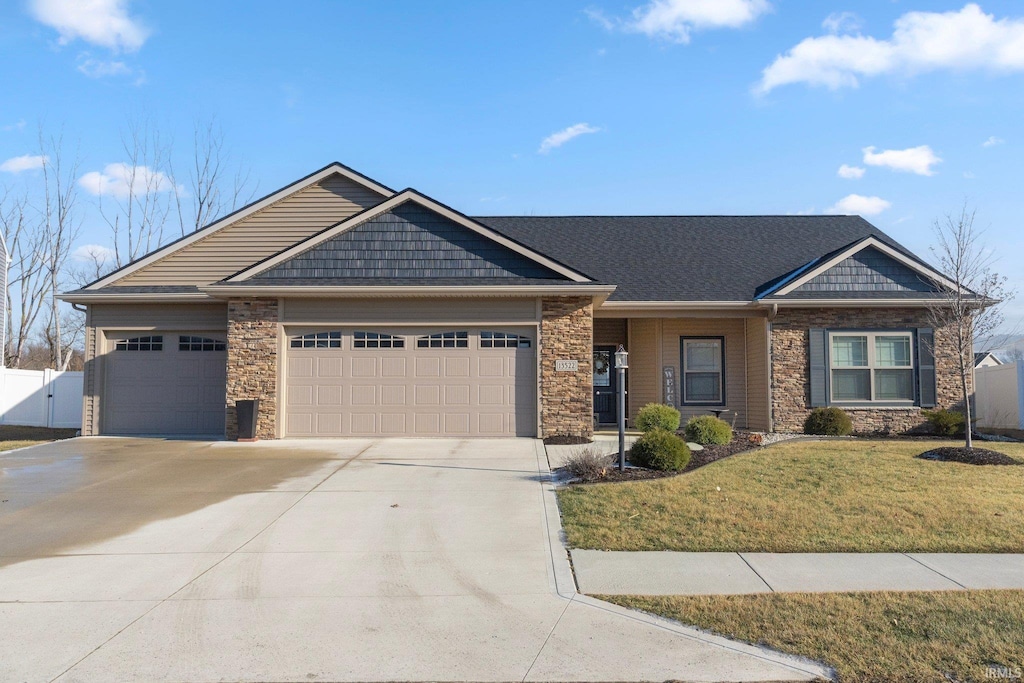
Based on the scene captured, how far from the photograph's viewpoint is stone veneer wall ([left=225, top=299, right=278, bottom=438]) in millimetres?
15367

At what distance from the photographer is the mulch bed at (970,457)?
11.2m

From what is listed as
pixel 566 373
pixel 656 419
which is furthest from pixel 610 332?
pixel 656 419

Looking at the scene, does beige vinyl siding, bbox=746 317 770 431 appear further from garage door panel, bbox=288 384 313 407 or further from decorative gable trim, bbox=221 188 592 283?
garage door panel, bbox=288 384 313 407

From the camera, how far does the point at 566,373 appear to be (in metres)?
15.3

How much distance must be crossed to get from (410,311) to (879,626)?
1166cm

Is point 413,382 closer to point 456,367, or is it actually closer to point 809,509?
point 456,367

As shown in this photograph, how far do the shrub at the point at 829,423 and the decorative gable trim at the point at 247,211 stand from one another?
35.5ft

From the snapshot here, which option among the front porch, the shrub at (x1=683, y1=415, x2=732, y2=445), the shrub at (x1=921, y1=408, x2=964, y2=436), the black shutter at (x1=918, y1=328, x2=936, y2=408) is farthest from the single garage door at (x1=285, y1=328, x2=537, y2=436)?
the black shutter at (x1=918, y1=328, x2=936, y2=408)

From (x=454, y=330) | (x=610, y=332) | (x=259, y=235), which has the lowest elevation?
(x=454, y=330)

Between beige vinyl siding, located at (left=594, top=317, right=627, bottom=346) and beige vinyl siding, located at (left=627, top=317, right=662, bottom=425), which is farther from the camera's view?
beige vinyl siding, located at (left=594, top=317, right=627, bottom=346)

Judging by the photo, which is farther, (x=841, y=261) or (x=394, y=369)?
(x=841, y=261)

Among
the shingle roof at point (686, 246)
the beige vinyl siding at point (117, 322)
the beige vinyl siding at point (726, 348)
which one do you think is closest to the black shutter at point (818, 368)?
the shingle roof at point (686, 246)

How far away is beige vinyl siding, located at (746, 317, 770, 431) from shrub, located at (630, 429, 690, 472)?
21.4 ft

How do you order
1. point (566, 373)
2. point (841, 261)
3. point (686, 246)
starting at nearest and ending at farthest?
point (566, 373) → point (841, 261) → point (686, 246)
